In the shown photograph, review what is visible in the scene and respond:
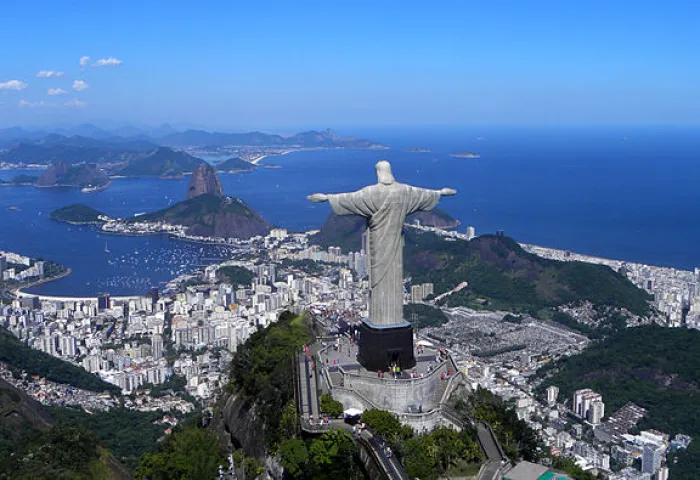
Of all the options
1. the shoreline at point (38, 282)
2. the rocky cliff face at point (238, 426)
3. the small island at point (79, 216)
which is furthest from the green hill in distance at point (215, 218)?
the rocky cliff face at point (238, 426)

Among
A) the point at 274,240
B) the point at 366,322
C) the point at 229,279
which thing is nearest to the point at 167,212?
the point at 274,240

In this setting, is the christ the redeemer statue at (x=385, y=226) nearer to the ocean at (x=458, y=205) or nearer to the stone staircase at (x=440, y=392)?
the stone staircase at (x=440, y=392)

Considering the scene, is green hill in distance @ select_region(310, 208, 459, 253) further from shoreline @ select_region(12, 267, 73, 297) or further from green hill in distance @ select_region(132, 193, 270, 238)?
shoreline @ select_region(12, 267, 73, 297)

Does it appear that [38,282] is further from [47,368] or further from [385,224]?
[385,224]

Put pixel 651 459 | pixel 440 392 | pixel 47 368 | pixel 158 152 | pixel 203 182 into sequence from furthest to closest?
pixel 158 152, pixel 203 182, pixel 47 368, pixel 651 459, pixel 440 392

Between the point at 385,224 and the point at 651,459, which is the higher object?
the point at 385,224

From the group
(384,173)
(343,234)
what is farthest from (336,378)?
(343,234)

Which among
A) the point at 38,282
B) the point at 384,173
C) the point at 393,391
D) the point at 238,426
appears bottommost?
the point at 38,282
